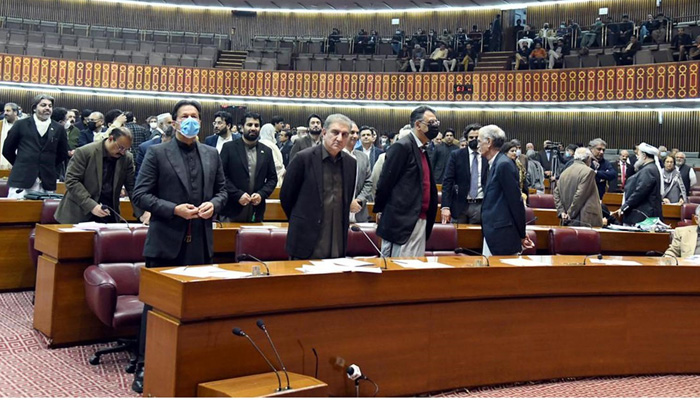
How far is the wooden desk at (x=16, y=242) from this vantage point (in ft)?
19.0

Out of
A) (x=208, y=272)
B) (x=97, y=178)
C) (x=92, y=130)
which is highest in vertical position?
(x=92, y=130)

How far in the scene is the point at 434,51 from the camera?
755 inches

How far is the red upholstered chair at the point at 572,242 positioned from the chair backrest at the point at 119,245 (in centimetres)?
325

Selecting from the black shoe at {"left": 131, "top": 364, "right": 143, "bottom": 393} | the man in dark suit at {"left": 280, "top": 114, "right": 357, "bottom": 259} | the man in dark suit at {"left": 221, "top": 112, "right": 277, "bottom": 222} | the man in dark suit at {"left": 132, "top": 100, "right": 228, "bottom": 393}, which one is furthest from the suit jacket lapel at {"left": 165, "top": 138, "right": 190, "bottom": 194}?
the man in dark suit at {"left": 221, "top": 112, "right": 277, "bottom": 222}

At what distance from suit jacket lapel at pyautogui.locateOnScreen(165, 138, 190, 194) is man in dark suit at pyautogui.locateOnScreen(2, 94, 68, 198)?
298 centimetres

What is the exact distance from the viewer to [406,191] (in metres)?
4.33

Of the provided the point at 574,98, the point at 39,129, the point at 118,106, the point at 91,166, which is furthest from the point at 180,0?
the point at 91,166

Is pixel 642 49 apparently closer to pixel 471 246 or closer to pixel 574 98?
pixel 574 98

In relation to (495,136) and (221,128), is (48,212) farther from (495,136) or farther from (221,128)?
(495,136)

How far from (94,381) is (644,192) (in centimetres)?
549

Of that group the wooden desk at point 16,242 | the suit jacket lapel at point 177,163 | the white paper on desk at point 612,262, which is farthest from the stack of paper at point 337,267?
the wooden desk at point 16,242

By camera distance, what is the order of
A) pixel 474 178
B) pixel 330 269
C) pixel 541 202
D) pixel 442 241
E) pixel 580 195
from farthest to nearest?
pixel 541 202, pixel 580 195, pixel 474 178, pixel 442 241, pixel 330 269

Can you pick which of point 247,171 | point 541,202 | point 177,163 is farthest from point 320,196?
point 541,202

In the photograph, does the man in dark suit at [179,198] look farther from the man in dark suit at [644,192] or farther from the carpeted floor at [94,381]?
the man in dark suit at [644,192]
